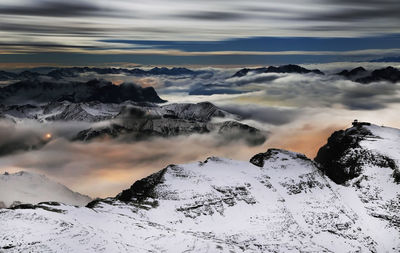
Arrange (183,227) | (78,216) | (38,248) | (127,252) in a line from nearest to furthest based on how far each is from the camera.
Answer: (38,248) → (127,252) → (78,216) → (183,227)

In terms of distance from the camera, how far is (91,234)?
5659 inches

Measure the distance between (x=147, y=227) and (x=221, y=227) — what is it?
3738 cm

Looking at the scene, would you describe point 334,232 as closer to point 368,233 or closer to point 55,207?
point 368,233

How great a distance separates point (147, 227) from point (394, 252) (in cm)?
11330

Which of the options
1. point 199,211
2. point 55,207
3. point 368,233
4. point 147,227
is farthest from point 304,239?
point 55,207

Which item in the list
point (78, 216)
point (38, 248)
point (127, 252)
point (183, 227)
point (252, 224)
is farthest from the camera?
point (252, 224)

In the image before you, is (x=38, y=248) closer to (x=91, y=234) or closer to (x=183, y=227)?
(x=91, y=234)

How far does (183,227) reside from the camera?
→ 178 metres

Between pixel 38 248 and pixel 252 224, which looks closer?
pixel 38 248

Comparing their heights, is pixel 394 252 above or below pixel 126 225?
below

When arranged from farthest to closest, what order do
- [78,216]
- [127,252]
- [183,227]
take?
[183,227] < [78,216] < [127,252]

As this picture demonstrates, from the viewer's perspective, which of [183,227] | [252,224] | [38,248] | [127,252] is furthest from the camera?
[252,224]

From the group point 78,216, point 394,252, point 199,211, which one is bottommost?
point 394,252

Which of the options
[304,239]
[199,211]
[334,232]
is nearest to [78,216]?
[199,211]
